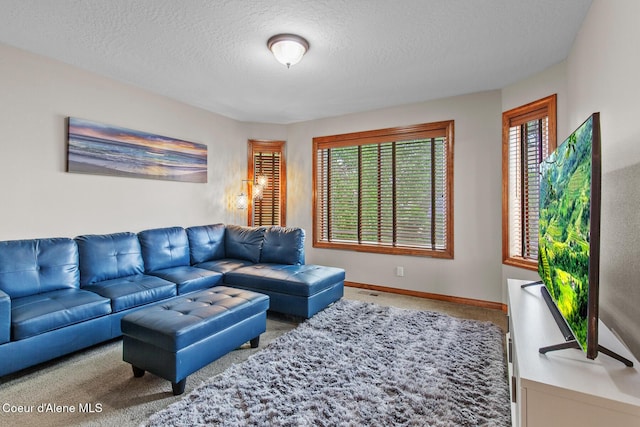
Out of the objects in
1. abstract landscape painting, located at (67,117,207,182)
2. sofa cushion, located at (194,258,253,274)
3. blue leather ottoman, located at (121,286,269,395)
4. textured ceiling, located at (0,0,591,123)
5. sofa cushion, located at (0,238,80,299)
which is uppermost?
textured ceiling, located at (0,0,591,123)

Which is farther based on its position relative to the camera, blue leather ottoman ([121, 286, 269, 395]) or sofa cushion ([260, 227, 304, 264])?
sofa cushion ([260, 227, 304, 264])

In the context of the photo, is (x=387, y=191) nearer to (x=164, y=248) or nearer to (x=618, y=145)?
(x=618, y=145)

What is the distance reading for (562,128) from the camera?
293cm

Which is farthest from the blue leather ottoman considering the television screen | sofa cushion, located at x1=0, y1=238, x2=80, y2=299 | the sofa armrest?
the television screen

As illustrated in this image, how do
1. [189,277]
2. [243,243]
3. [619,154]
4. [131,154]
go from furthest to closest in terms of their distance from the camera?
1. [243,243]
2. [131,154]
3. [189,277]
4. [619,154]

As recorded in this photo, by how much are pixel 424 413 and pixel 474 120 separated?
3.32 metres

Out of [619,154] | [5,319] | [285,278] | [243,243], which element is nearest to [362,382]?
[285,278]

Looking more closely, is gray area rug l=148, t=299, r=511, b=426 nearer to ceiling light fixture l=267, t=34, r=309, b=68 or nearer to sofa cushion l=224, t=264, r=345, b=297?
sofa cushion l=224, t=264, r=345, b=297

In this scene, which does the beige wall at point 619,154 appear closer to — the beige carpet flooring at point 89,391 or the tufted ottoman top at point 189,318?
the tufted ottoman top at point 189,318

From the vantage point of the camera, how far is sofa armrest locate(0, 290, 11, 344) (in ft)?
6.49

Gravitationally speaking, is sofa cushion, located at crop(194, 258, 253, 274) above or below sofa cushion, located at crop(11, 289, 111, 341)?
above

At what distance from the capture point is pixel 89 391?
6.50 ft

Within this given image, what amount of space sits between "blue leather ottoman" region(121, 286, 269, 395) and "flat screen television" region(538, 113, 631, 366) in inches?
74.2

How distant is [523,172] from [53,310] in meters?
4.45
